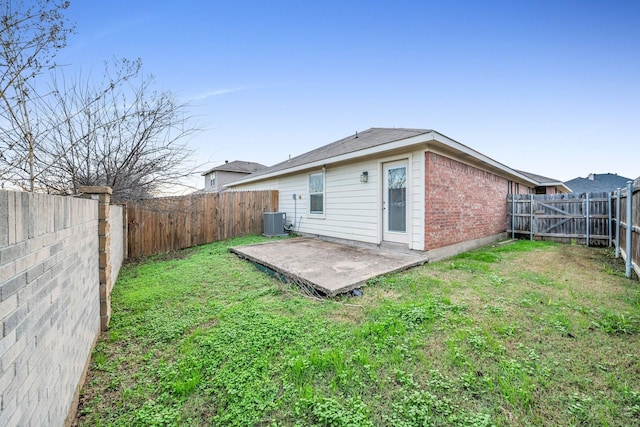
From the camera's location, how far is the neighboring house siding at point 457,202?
Result: 234 inches

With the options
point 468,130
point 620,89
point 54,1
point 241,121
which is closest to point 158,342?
point 54,1

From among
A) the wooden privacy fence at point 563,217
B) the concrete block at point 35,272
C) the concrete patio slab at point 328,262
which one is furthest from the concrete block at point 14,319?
the wooden privacy fence at point 563,217

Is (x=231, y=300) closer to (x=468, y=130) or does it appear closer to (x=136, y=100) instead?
(x=136, y=100)

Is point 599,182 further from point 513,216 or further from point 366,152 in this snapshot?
point 366,152

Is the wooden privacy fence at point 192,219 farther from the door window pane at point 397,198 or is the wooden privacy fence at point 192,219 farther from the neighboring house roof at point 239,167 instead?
the neighboring house roof at point 239,167

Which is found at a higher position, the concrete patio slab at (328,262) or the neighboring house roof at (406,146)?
the neighboring house roof at (406,146)

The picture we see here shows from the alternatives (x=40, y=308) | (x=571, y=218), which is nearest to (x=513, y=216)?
(x=571, y=218)

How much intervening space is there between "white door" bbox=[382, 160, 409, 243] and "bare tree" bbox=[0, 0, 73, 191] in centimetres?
601

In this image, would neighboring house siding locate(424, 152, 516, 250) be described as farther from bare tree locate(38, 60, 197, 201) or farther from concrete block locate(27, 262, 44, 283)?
concrete block locate(27, 262, 44, 283)

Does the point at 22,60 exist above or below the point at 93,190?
above

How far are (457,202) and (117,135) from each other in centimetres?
763

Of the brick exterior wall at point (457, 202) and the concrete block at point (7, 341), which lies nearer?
the concrete block at point (7, 341)

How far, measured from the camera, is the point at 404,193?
20.6ft

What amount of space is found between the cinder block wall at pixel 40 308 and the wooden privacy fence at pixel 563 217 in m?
12.2
